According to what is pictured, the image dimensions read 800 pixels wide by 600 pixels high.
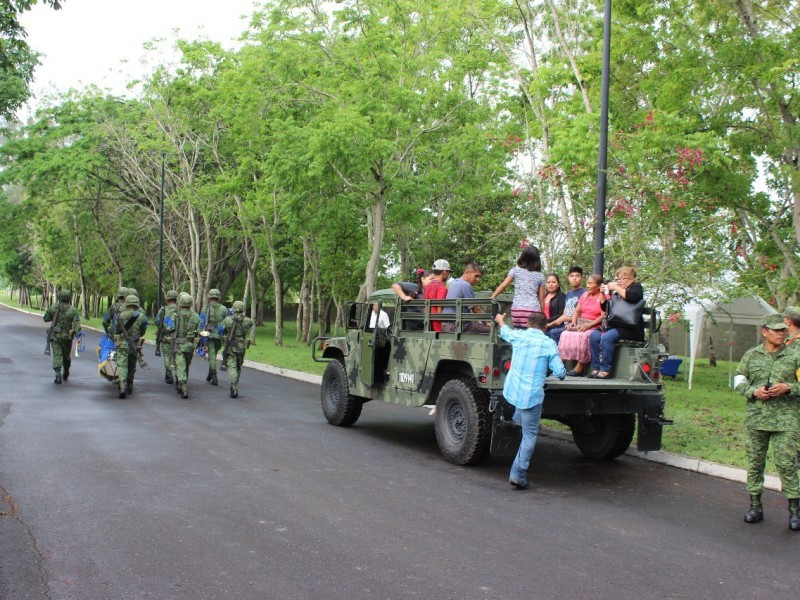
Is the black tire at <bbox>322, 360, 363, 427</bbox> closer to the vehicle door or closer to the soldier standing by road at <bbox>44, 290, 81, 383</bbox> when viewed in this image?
the vehicle door

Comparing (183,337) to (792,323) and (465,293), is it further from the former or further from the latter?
(792,323)

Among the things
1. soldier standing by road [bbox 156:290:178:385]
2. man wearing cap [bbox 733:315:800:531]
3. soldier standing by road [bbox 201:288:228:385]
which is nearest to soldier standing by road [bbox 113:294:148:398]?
soldier standing by road [bbox 156:290:178:385]

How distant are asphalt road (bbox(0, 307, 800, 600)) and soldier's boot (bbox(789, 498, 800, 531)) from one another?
0.12 metres

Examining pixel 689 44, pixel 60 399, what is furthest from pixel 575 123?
pixel 60 399

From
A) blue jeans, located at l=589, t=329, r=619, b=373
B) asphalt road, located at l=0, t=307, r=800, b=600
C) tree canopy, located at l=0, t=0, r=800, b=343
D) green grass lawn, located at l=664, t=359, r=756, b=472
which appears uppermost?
tree canopy, located at l=0, t=0, r=800, b=343

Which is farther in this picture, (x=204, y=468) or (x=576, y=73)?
(x=576, y=73)

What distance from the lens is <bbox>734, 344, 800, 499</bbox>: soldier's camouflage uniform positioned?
7.04 meters

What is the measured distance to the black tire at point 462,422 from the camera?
9070mm

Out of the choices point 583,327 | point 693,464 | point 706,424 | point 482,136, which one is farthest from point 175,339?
point 482,136

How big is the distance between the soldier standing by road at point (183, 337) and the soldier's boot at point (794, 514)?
10840 mm

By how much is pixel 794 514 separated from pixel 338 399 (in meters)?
6.62

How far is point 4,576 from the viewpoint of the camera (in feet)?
17.0

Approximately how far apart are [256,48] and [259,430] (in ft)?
54.7

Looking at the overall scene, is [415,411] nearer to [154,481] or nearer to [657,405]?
[657,405]
